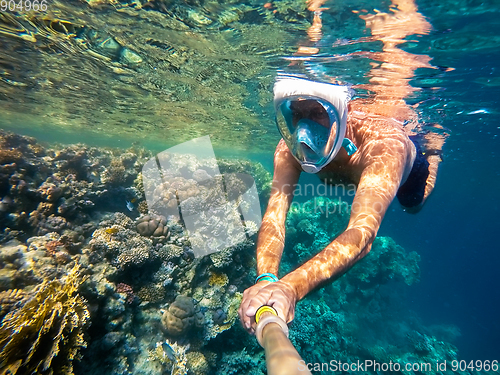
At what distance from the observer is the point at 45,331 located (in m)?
2.95

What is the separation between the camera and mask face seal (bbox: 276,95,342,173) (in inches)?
105

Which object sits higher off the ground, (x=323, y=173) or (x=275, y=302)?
(x=323, y=173)

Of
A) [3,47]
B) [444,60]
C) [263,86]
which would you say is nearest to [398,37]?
[444,60]

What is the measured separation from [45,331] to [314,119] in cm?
444

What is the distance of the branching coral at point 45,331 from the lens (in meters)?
2.63

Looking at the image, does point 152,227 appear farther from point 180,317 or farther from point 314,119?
point 314,119

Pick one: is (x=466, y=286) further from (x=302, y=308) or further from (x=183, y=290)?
(x=183, y=290)

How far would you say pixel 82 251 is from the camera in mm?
4824

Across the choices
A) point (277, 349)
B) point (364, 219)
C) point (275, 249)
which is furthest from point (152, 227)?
point (277, 349)

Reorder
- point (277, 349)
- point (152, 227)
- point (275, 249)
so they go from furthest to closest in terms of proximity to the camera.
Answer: point (152, 227), point (275, 249), point (277, 349)

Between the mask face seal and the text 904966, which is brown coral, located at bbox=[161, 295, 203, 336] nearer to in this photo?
the mask face seal

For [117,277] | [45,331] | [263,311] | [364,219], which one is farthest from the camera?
[117,277]

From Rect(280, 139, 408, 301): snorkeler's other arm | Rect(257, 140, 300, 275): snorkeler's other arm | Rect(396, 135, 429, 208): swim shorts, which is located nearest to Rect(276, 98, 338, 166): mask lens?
Rect(257, 140, 300, 275): snorkeler's other arm

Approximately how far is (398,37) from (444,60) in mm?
2773
